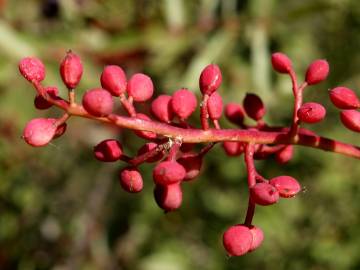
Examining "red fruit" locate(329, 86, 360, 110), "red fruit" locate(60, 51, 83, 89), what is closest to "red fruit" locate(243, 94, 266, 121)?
"red fruit" locate(329, 86, 360, 110)

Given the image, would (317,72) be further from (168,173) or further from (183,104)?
(168,173)

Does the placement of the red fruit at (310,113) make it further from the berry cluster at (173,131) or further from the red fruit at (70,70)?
the red fruit at (70,70)

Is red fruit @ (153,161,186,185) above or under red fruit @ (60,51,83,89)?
under

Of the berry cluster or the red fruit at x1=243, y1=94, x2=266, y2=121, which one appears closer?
the berry cluster

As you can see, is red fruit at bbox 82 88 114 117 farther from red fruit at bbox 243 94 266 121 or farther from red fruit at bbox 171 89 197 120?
red fruit at bbox 243 94 266 121

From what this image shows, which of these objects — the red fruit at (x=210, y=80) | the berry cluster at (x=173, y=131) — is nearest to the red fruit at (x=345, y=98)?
the berry cluster at (x=173, y=131)

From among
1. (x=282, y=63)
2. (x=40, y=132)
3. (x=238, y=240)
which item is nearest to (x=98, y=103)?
(x=40, y=132)

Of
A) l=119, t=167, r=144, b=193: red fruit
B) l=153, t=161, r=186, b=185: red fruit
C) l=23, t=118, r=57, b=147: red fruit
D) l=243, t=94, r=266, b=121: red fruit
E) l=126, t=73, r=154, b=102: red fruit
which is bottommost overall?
l=243, t=94, r=266, b=121: red fruit

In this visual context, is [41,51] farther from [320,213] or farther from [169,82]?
[320,213]
